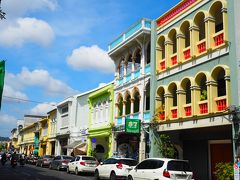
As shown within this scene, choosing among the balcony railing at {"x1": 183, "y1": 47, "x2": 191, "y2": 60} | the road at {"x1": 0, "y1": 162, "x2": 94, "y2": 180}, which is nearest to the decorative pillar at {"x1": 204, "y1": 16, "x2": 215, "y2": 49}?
the balcony railing at {"x1": 183, "y1": 47, "x2": 191, "y2": 60}

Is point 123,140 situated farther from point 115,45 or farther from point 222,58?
point 222,58

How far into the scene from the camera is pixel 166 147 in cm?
2258

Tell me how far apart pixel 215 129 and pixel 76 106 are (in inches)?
1037

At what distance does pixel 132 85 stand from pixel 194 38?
331 inches

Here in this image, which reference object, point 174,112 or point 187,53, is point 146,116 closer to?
point 174,112

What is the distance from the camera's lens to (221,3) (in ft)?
61.6

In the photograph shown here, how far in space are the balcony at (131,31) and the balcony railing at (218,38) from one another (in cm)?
739

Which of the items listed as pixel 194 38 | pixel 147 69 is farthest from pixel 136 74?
pixel 194 38

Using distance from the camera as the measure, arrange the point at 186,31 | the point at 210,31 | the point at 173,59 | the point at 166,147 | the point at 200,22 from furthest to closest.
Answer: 1. the point at 173,59
2. the point at 166,147
3. the point at 186,31
4. the point at 200,22
5. the point at 210,31

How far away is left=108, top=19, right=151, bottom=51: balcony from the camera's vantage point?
1014 inches

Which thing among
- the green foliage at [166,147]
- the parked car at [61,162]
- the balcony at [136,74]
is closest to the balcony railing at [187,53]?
the green foliage at [166,147]

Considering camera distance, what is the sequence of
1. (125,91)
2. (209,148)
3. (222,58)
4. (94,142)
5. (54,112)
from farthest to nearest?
(54,112) → (94,142) → (125,91) → (209,148) → (222,58)

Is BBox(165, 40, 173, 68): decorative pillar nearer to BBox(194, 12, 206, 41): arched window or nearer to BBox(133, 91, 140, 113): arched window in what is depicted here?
BBox(194, 12, 206, 41): arched window

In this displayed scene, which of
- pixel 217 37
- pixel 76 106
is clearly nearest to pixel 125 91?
pixel 217 37
